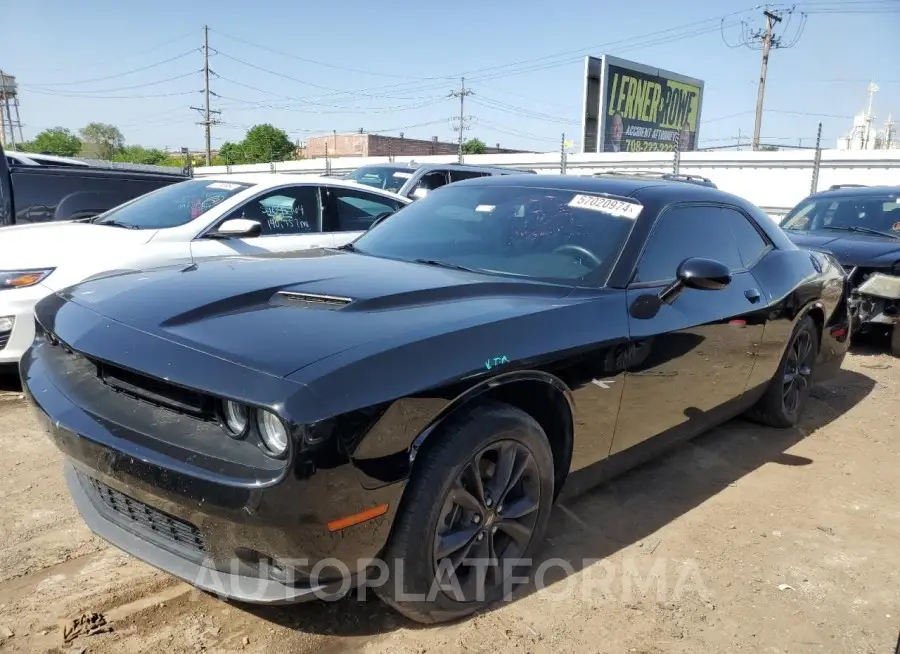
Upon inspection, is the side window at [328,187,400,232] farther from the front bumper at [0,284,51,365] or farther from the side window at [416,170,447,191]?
the side window at [416,170,447,191]

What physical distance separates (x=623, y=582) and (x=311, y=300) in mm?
1642

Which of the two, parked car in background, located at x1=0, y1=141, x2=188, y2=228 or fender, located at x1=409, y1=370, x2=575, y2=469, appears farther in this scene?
parked car in background, located at x1=0, y1=141, x2=188, y2=228

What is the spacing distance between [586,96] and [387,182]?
2143 centimetres

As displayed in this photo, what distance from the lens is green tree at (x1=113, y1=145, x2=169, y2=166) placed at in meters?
68.4

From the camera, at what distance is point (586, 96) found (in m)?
30.0

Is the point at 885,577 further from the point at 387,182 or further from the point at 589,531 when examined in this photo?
the point at 387,182

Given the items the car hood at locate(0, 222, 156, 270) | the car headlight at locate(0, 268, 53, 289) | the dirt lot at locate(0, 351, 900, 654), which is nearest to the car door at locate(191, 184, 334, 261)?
the car hood at locate(0, 222, 156, 270)

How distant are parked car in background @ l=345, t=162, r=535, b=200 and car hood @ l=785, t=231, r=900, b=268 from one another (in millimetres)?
4482

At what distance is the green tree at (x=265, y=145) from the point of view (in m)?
69.6

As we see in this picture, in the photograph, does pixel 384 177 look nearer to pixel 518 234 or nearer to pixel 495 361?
pixel 518 234

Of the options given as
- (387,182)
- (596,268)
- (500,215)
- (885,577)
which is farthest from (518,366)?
(387,182)

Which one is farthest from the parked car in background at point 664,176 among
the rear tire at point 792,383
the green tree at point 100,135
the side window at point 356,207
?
the green tree at point 100,135

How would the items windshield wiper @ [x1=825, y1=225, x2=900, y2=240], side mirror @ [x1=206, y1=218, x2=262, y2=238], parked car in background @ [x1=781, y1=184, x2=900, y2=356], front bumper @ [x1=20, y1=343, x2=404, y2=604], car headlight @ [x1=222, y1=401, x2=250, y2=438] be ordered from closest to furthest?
1. front bumper @ [x1=20, y1=343, x2=404, y2=604]
2. car headlight @ [x1=222, y1=401, x2=250, y2=438]
3. side mirror @ [x1=206, y1=218, x2=262, y2=238]
4. parked car in background @ [x1=781, y1=184, x2=900, y2=356]
5. windshield wiper @ [x1=825, y1=225, x2=900, y2=240]

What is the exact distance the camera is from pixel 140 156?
7256cm
